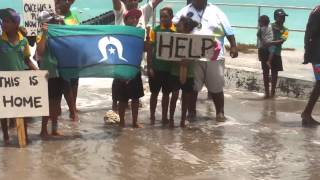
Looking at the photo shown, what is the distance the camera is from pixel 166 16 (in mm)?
7598

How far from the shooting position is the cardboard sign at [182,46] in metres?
7.46

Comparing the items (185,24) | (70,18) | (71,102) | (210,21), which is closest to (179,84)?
(185,24)

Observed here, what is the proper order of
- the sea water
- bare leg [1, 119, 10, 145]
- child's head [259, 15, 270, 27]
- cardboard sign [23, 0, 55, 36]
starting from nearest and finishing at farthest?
bare leg [1, 119, 10, 145]
cardboard sign [23, 0, 55, 36]
child's head [259, 15, 270, 27]
the sea water

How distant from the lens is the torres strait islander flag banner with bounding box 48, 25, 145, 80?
710 centimetres

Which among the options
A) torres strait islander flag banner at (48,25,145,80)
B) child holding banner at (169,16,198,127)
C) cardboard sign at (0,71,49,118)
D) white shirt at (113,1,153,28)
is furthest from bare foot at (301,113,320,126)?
cardboard sign at (0,71,49,118)

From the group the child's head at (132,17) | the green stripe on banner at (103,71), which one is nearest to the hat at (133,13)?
the child's head at (132,17)

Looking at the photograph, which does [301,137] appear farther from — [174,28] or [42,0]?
[42,0]

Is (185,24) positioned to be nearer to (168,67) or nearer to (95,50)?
(168,67)

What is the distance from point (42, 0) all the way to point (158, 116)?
247cm

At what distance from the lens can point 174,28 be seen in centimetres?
775

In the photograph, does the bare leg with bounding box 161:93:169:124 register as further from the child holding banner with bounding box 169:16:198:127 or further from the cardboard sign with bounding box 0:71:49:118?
the cardboard sign with bounding box 0:71:49:118

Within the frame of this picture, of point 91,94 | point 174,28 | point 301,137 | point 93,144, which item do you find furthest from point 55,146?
point 91,94

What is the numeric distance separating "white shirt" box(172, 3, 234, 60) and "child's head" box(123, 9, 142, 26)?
23.7 inches

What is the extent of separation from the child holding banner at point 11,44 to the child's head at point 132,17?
4.78 ft
